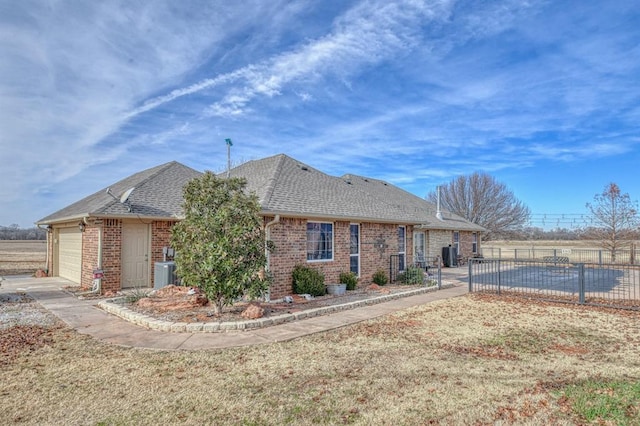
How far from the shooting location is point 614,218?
24.0 m

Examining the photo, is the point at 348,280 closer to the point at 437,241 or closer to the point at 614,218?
the point at 437,241

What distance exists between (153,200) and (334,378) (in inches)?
426

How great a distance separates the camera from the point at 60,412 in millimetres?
3645

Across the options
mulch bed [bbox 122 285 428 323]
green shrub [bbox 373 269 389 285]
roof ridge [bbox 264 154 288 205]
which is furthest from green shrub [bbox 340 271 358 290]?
roof ridge [bbox 264 154 288 205]

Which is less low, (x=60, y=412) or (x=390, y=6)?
(x=390, y=6)

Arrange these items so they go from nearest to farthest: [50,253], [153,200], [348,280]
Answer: [348,280], [153,200], [50,253]

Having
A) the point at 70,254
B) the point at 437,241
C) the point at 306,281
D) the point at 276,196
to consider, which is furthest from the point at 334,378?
the point at 437,241

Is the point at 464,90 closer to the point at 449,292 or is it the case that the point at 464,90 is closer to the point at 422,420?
the point at 449,292

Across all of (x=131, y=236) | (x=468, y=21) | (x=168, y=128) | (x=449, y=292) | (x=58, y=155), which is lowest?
(x=449, y=292)

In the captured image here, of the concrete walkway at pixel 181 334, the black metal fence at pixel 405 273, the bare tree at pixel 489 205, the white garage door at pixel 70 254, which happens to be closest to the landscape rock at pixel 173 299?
the concrete walkway at pixel 181 334

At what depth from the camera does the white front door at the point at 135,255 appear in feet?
39.2

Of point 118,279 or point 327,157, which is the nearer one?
point 118,279

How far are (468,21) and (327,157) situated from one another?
53.2 feet

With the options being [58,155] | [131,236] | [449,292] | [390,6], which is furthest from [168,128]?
[449,292]
